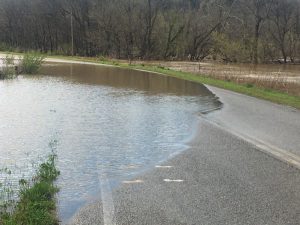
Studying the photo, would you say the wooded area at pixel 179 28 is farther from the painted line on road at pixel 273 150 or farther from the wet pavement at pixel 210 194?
the wet pavement at pixel 210 194

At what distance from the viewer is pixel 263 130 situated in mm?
13539

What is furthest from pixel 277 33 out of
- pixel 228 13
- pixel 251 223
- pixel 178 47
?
pixel 251 223

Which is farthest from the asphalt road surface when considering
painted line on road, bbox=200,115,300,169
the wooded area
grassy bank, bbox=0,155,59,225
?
the wooded area

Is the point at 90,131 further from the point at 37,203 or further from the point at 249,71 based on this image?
the point at 249,71

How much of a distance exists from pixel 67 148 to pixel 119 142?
145 cm

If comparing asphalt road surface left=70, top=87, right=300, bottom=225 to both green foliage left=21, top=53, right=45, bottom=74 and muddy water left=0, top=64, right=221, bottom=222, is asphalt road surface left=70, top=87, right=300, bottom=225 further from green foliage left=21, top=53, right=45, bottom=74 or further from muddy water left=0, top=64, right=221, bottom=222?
green foliage left=21, top=53, right=45, bottom=74

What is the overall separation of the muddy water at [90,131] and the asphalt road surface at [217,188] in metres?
0.46

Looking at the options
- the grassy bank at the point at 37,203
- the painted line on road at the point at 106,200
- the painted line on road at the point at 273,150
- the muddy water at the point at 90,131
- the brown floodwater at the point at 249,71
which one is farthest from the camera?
the brown floodwater at the point at 249,71

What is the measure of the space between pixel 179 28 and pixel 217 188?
3018 inches

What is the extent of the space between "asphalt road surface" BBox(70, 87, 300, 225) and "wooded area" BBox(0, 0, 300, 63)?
61242mm

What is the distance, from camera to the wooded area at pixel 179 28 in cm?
7512

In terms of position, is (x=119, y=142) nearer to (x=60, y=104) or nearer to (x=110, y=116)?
(x=110, y=116)

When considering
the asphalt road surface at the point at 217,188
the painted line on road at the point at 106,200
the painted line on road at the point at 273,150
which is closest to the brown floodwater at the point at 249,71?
the painted line on road at the point at 273,150

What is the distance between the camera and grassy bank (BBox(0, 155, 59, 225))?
621 centimetres
